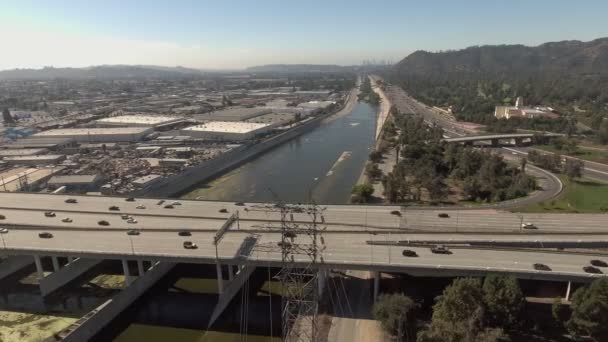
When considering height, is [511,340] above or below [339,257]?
below

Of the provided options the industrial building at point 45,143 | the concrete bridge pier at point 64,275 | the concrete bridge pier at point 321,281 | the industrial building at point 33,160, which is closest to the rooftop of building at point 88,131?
the industrial building at point 45,143

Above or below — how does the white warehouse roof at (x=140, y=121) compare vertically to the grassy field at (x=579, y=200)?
above

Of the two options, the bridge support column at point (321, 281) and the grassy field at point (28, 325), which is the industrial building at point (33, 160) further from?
the bridge support column at point (321, 281)

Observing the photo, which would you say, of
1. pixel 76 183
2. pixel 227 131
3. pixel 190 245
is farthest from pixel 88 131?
Result: pixel 190 245

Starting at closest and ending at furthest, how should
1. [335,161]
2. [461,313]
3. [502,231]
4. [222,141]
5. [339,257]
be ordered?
[461,313]
[339,257]
[502,231]
[335,161]
[222,141]

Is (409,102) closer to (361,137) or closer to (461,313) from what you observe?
(361,137)

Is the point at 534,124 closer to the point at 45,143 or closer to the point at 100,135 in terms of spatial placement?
the point at 100,135

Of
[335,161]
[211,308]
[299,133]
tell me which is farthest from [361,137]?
[211,308]
